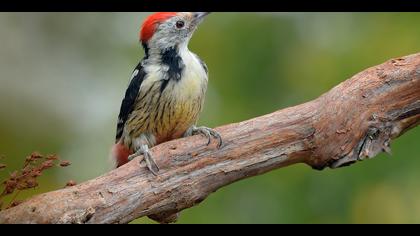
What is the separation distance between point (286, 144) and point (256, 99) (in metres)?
1.64

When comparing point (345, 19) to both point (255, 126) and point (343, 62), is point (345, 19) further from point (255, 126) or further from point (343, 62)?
point (255, 126)

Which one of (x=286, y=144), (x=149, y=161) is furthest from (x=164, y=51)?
(x=286, y=144)

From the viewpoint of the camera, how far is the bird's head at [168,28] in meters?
5.45

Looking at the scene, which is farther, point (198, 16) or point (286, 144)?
point (198, 16)

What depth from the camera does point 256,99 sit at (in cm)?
650

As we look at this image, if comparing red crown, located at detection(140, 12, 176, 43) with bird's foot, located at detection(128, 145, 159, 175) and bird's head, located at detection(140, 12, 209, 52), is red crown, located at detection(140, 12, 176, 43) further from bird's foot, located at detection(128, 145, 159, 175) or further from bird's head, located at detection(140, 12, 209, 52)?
bird's foot, located at detection(128, 145, 159, 175)

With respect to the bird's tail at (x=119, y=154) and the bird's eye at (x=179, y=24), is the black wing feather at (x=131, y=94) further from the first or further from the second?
the bird's eye at (x=179, y=24)

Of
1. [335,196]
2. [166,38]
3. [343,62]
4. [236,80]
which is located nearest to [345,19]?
[343,62]

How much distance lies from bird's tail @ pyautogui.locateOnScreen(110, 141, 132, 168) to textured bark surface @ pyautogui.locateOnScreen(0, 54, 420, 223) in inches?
28.5

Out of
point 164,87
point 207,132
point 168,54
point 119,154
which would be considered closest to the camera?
point 207,132

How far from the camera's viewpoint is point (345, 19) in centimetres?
705

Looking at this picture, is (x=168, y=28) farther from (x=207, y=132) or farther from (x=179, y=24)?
(x=207, y=132)

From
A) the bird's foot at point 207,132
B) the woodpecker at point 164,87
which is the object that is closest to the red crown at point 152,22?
the woodpecker at point 164,87

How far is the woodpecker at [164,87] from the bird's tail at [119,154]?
3 centimetres
